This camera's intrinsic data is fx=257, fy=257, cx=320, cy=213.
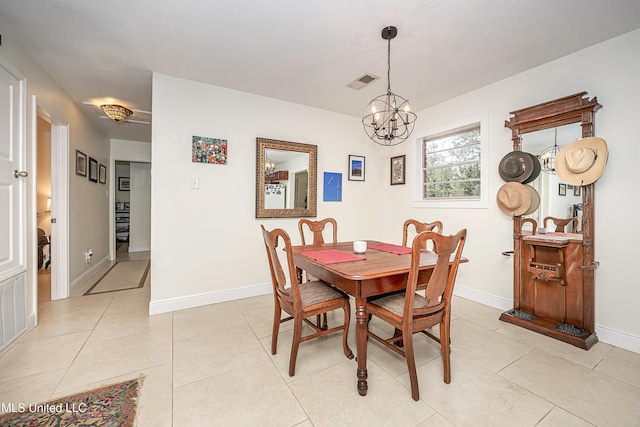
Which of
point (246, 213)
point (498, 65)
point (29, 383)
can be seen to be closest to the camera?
point (29, 383)

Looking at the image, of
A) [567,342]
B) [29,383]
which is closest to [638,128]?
[567,342]

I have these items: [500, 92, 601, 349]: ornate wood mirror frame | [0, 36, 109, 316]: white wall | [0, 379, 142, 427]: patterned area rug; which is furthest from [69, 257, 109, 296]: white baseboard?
[500, 92, 601, 349]: ornate wood mirror frame

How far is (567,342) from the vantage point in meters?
2.09

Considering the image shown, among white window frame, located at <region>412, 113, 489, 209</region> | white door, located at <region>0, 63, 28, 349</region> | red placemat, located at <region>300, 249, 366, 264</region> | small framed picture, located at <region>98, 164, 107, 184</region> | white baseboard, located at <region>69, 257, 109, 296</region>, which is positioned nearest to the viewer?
red placemat, located at <region>300, 249, 366, 264</region>

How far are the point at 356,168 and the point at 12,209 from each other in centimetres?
363

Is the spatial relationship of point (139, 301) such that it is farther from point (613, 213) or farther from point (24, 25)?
point (613, 213)

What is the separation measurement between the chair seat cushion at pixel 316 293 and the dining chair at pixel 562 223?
84.0 inches

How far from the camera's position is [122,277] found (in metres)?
3.94

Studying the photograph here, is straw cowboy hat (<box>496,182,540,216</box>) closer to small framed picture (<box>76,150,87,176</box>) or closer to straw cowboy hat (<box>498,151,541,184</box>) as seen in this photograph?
straw cowboy hat (<box>498,151,541,184</box>)

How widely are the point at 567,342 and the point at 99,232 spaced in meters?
6.36

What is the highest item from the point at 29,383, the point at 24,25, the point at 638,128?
the point at 24,25

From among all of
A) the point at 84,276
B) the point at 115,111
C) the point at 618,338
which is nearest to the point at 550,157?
the point at 618,338

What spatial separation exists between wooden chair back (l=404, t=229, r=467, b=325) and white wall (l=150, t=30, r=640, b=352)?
1.66 metres

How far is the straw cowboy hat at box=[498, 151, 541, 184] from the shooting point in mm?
2481
